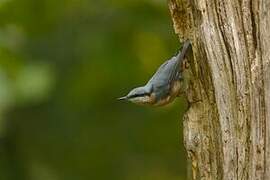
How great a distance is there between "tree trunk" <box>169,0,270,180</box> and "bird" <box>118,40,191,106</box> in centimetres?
6

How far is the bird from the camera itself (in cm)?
376

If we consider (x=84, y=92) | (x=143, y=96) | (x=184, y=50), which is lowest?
(x=84, y=92)

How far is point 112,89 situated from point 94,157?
2.43 feet

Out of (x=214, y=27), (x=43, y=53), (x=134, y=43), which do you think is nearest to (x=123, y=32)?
(x=134, y=43)

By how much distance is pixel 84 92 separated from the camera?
689cm

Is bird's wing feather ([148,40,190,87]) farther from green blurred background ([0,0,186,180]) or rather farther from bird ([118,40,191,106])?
green blurred background ([0,0,186,180])

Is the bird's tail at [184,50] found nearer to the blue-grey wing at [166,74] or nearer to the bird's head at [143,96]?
Result: the blue-grey wing at [166,74]

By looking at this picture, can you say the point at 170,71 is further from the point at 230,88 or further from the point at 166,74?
the point at 230,88

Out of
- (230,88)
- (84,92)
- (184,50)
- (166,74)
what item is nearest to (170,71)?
(166,74)

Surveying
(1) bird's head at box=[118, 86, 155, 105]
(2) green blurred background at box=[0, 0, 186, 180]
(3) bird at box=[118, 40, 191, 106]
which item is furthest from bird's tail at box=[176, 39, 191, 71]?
(2) green blurred background at box=[0, 0, 186, 180]

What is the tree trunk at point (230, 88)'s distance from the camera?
356 cm

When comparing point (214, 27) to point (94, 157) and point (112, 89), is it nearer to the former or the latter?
point (112, 89)

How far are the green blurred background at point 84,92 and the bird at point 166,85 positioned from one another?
192 cm

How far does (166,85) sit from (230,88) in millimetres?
289
